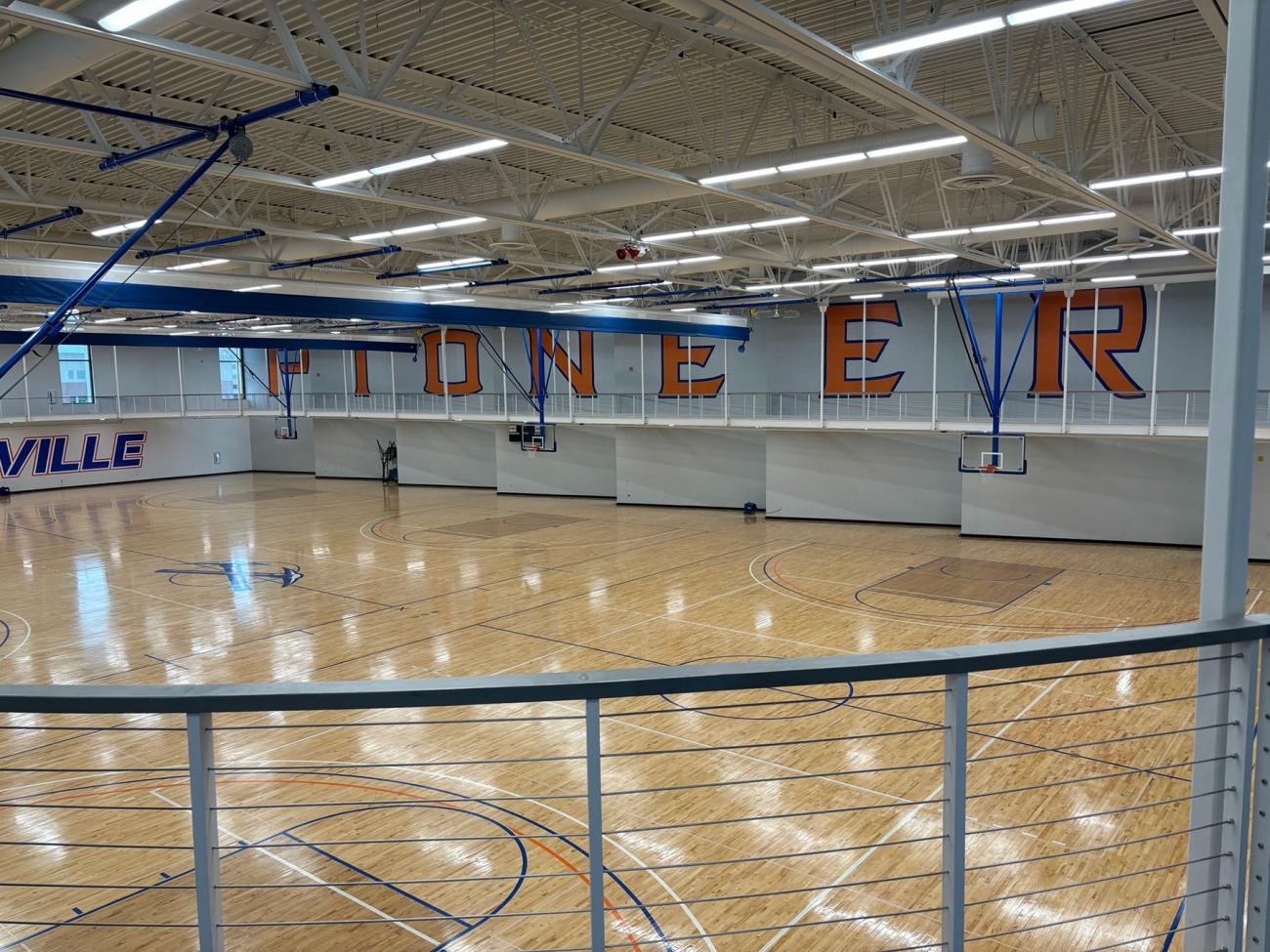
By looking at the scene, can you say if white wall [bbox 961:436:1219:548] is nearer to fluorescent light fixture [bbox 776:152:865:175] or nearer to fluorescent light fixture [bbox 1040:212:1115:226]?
fluorescent light fixture [bbox 1040:212:1115:226]

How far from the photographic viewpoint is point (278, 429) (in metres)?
42.5

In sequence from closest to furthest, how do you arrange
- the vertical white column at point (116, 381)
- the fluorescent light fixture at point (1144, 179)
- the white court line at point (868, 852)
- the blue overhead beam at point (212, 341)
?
the white court line at point (868, 852)
the fluorescent light fixture at point (1144, 179)
the blue overhead beam at point (212, 341)
the vertical white column at point (116, 381)

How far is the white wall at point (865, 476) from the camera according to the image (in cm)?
2795

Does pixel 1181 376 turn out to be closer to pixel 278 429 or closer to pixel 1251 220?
pixel 1251 220

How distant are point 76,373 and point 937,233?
41.1 meters

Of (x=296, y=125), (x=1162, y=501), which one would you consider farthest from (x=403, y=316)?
(x=1162, y=501)

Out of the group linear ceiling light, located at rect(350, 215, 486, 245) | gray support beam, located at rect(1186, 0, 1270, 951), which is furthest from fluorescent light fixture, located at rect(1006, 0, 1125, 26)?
linear ceiling light, located at rect(350, 215, 486, 245)

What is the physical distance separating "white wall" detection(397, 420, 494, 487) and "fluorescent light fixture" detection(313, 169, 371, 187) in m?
26.8

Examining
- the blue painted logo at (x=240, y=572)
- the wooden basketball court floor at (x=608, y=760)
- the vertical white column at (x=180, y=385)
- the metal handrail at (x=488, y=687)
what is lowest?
the blue painted logo at (x=240, y=572)

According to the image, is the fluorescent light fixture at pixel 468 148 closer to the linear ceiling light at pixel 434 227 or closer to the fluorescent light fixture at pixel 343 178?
the fluorescent light fixture at pixel 343 178

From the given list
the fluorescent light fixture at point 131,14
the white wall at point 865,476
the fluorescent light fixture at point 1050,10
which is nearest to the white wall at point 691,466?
the white wall at point 865,476

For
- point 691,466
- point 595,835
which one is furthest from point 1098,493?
point 595,835

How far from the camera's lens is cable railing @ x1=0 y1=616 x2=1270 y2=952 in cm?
294

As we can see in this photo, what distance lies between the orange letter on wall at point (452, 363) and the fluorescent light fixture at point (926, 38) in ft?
112
